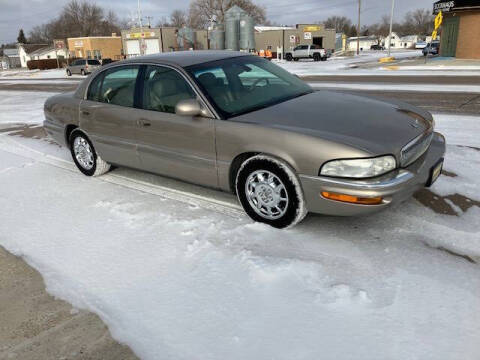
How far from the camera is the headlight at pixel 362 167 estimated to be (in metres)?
3.08

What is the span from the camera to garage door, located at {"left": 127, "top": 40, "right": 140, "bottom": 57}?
61.3 m

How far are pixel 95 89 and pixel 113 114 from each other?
64 centimetres

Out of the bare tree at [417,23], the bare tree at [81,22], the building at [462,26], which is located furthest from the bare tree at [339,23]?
the building at [462,26]

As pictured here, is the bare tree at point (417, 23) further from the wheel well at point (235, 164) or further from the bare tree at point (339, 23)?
the wheel well at point (235, 164)

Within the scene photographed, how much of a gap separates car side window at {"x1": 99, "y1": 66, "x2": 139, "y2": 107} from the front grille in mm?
2853

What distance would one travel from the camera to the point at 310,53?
43.1 metres

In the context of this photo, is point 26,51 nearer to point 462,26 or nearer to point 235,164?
point 462,26

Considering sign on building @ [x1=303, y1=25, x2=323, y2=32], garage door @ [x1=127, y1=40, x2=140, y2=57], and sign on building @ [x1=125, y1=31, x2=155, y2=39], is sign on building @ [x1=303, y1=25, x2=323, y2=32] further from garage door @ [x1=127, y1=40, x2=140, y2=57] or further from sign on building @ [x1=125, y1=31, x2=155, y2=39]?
garage door @ [x1=127, y1=40, x2=140, y2=57]

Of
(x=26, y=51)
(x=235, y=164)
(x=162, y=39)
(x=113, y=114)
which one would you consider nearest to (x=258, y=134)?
(x=235, y=164)

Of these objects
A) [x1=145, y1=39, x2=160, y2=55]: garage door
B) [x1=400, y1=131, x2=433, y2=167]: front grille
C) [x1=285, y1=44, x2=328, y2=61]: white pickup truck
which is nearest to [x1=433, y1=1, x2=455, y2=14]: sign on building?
[x1=285, y1=44, x2=328, y2=61]: white pickup truck

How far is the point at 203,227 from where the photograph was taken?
3773 millimetres

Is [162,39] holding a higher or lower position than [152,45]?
higher

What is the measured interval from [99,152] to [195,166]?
68.0 inches

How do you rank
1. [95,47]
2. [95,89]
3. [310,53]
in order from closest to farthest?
[95,89] < [310,53] < [95,47]
